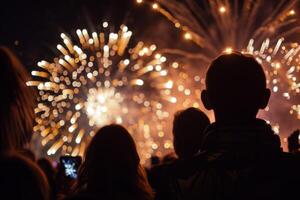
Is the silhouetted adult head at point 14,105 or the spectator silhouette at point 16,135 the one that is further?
the silhouetted adult head at point 14,105

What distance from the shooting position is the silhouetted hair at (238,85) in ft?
8.66

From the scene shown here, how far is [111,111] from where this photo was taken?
2845 cm

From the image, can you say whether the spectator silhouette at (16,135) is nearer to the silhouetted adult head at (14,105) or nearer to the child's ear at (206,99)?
the silhouetted adult head at (14,105)

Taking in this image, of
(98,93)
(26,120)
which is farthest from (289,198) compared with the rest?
(98,93)

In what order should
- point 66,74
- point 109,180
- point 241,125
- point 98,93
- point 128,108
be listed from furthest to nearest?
point 128,108, point 98,93, point 66,74, point 109,180, point 241,125

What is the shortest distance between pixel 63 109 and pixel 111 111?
308cm

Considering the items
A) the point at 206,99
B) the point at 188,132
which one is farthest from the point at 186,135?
the point at 206,99

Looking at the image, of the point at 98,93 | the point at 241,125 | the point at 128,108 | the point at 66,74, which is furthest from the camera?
the point at 128,108

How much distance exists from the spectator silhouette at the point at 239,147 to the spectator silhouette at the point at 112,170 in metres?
1.11

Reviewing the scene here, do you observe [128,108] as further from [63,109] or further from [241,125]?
[241,125]

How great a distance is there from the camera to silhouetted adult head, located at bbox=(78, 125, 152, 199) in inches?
143

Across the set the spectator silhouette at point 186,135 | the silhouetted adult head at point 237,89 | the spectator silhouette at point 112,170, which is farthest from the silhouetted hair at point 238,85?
the spectator silhouette at point 186,135

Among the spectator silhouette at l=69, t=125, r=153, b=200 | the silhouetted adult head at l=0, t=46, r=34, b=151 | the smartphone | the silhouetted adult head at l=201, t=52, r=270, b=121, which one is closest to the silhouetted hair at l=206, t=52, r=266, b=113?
the silhouetted adult head at l=201, t=52, r=270, b=121

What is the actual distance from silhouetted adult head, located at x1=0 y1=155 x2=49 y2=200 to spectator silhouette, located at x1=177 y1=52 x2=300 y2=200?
624 mm
